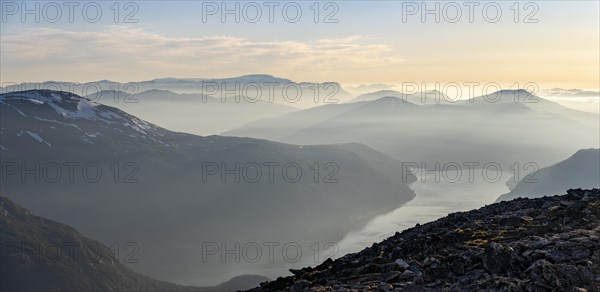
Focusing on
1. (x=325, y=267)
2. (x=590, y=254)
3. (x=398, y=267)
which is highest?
(x=590, y=254)

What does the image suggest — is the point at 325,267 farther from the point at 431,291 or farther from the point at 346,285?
the point at 431,291

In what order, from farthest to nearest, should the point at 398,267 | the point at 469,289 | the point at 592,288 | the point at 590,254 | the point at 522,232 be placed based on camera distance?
the point at 522,232 < the point at 398,267 < the point at 590,254 < the point at 469,289 < the point at 592,288

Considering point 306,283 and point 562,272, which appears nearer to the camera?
point 562,272

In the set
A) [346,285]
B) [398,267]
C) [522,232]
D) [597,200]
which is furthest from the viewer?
[597,200]

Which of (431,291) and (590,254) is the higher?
(590,254)

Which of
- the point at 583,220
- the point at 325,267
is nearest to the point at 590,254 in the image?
the point at 583,220

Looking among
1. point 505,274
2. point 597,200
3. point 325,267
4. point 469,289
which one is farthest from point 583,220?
point 325,267

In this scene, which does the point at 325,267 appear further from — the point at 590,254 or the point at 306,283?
the point at 590,254
